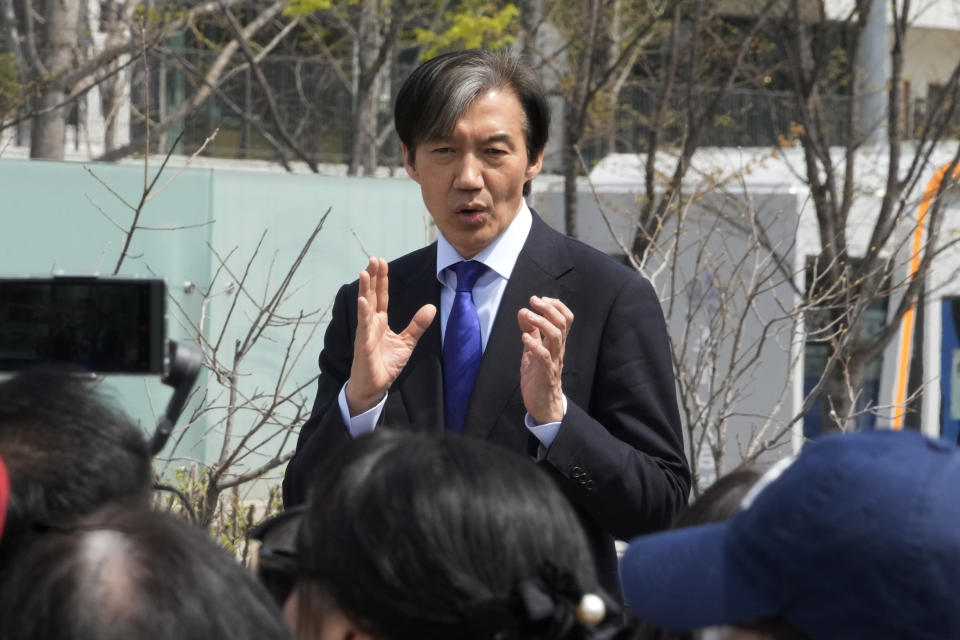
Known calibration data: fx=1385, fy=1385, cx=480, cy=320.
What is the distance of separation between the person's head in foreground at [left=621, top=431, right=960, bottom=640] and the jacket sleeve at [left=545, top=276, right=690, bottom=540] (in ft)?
2.98

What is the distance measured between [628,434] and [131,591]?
133cm

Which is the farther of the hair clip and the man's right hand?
the man's right hand

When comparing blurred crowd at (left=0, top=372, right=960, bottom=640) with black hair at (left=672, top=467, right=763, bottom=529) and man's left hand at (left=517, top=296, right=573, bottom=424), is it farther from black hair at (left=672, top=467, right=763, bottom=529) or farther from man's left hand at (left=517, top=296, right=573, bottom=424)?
man's left hand at (left=517, top=296, right=573, bottom=424)

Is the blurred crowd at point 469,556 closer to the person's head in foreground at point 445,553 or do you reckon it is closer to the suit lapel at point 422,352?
the person's head in foreground at point 445,553

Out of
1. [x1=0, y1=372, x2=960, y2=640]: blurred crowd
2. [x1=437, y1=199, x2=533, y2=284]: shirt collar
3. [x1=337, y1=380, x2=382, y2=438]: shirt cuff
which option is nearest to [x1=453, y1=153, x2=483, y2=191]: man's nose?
[x1=437, y1=199, x2=533, y2=284]: shirt collar

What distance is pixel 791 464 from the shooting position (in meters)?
1.38

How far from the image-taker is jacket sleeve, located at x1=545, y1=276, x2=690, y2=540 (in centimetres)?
231

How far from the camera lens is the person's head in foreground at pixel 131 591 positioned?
4.03 ft

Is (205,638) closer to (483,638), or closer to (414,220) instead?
(483,638)

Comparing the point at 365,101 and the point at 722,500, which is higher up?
the point at 365,101

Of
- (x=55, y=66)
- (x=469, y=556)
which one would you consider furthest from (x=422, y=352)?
(x=55, y=66)

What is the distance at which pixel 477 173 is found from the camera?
256cm

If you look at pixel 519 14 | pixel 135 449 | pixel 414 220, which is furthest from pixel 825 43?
pixel 135 449

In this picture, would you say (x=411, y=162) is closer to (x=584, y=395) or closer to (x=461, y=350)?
(x=461, y=350)
